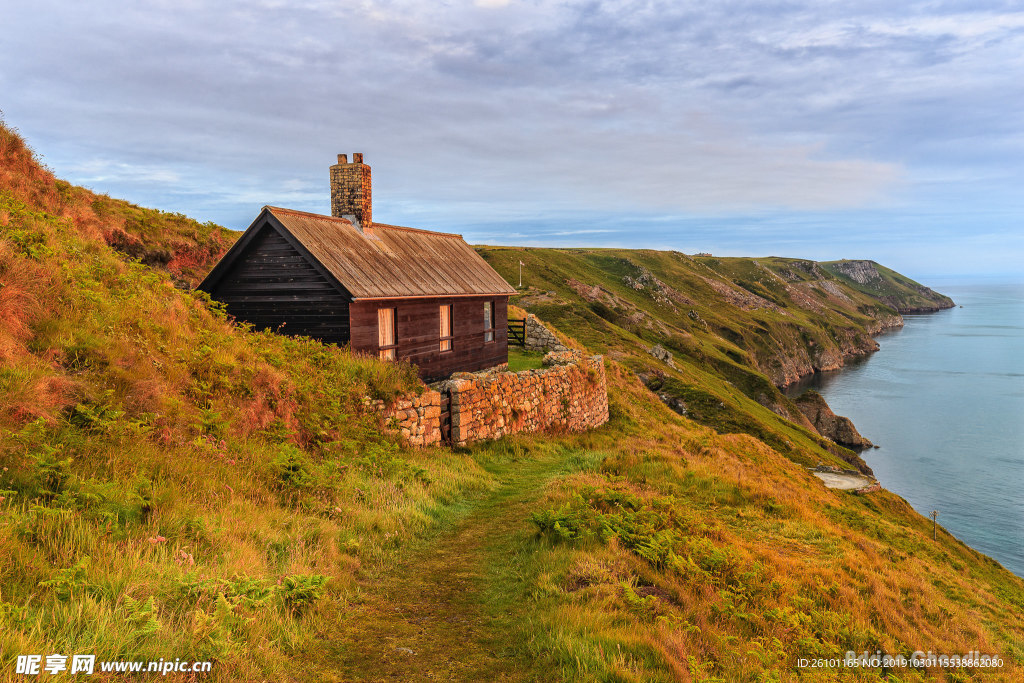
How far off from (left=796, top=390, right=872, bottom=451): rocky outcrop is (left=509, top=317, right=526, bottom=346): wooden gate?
4356 centimetres

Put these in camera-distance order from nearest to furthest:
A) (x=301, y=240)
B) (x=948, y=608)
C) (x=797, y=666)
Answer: (x=797, y=666) → (x=948, y=608) → (x=301, y=240)

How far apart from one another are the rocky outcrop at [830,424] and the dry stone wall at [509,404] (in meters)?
44.6

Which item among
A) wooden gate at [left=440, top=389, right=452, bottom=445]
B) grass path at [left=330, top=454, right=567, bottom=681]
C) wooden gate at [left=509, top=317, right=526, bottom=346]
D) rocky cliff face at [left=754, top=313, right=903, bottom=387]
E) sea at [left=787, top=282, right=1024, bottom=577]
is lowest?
sea at [left=787, top=282, right=1024, bottom=577]

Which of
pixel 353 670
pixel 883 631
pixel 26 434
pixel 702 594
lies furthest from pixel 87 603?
pixel 883 631

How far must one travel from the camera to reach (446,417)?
17156 millimetres

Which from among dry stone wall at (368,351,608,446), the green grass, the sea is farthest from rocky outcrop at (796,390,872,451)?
dry stone wall at (368,351,608,446)

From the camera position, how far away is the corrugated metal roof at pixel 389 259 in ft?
61.6

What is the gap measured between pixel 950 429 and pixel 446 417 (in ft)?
230

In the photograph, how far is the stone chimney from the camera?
2223 cm

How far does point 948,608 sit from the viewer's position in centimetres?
1246

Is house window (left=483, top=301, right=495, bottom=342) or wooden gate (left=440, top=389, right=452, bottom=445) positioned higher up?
house window (left=483, top=301, right=495, bottom=342)

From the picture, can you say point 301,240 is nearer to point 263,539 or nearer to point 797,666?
point 263,539

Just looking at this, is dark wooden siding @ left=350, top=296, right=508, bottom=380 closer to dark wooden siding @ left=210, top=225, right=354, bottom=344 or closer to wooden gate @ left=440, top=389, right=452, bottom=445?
dark wooden siding @ left=210, top=225, right=354, bottom=344

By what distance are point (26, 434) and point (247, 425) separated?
13.1 feet
